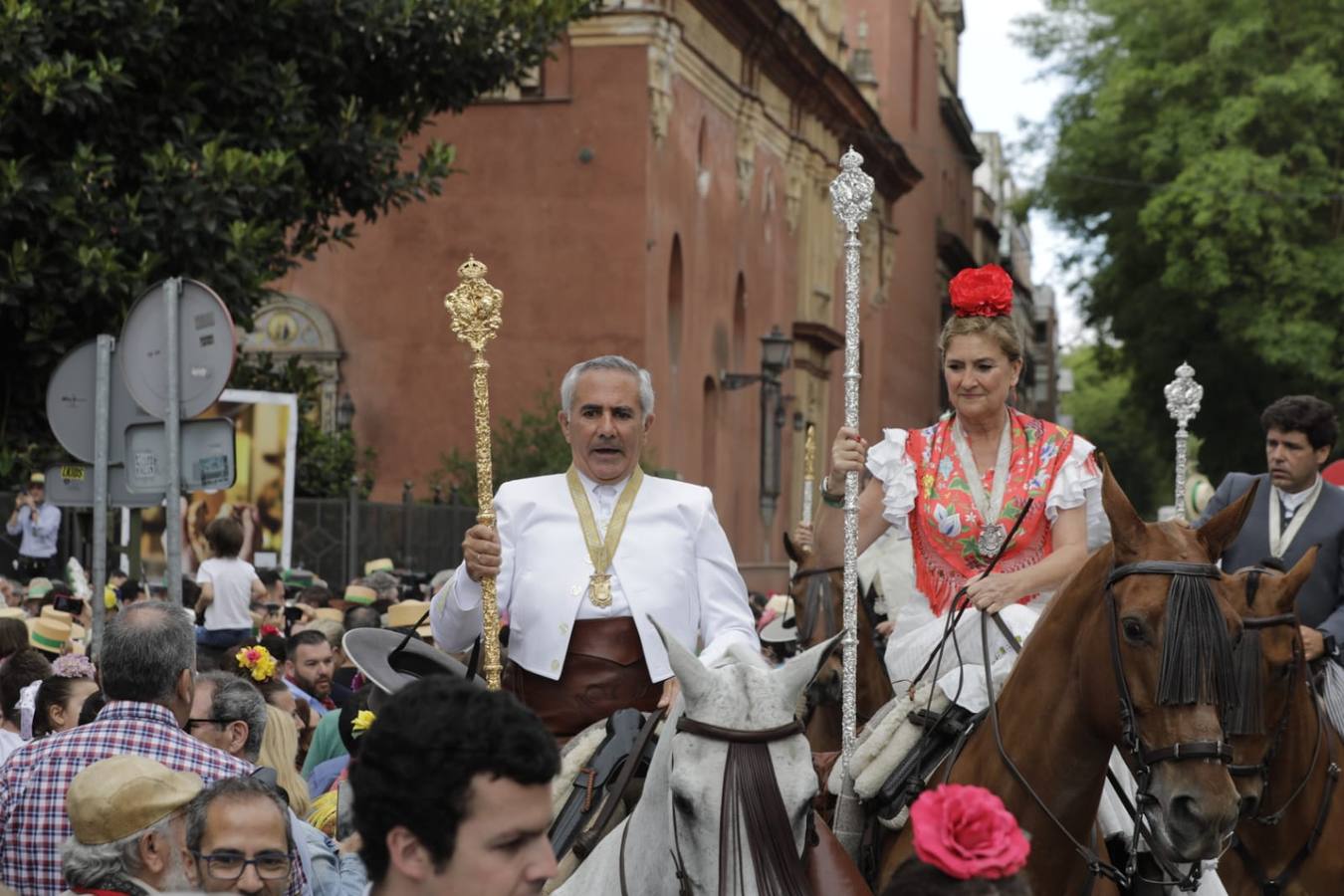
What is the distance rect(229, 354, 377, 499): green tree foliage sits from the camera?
24.7 meters

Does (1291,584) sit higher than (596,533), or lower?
lower

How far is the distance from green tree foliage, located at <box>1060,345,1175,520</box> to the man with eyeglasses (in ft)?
137

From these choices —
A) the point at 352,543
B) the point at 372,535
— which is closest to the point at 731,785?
the point at 352,543

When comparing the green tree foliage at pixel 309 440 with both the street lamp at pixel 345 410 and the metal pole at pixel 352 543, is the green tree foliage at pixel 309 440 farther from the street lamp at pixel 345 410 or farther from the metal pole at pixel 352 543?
the street lamp at pixel 345 410

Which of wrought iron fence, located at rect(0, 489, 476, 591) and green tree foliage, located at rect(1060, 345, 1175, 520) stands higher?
green tree foliage, located at rect(1060, 345, 1175, 520)

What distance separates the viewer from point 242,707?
8.17 metres

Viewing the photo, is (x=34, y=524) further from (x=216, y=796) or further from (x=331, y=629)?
(x=216, y=796)

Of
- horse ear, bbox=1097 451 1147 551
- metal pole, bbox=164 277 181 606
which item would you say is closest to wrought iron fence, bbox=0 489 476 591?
metal pole, bbox=164 277 181 606

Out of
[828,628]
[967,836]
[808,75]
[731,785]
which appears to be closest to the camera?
[967,836]

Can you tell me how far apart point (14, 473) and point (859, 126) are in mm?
35924

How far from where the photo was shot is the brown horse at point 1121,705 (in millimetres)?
6148

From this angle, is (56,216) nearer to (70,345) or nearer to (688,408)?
(70,345)

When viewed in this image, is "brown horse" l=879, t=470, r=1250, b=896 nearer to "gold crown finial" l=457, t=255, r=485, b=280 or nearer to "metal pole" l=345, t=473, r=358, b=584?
"gold crown finial" l=457, t=255, r=485, b=280

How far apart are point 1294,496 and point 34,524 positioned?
41.4 feet
